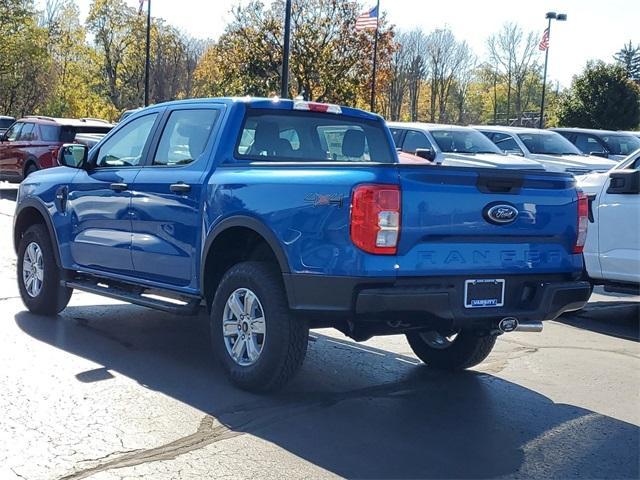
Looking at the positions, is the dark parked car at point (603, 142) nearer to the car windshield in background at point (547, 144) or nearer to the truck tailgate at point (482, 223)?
the car windshield in background at point (547, 144)

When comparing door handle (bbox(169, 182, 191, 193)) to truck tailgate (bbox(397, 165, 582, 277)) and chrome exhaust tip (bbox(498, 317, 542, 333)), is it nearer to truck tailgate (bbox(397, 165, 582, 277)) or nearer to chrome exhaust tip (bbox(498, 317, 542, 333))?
truck tailgate (bbox(397, 165, 582, 277))

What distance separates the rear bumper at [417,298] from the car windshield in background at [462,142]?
33.8 feet

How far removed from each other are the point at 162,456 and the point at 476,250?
83.4 inches

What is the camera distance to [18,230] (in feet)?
25.7

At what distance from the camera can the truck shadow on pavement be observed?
4.22m

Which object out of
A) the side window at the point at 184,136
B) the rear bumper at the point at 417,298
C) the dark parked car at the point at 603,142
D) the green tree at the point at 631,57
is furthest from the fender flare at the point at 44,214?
the green tree at the point at 631,57

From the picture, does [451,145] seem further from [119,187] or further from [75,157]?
[119,187]

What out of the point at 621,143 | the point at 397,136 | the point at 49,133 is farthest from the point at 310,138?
the point at 621,143

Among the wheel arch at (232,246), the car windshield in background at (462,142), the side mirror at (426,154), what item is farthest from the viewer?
the car windshield in background at (462,142)

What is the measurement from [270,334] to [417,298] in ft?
3.34

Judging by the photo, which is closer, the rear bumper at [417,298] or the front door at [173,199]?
the rear bumper at [417,298]

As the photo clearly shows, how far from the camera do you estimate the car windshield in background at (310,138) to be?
5.96m

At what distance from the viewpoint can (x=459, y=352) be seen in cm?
598

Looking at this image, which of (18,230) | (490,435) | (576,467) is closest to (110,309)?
(18,230)
